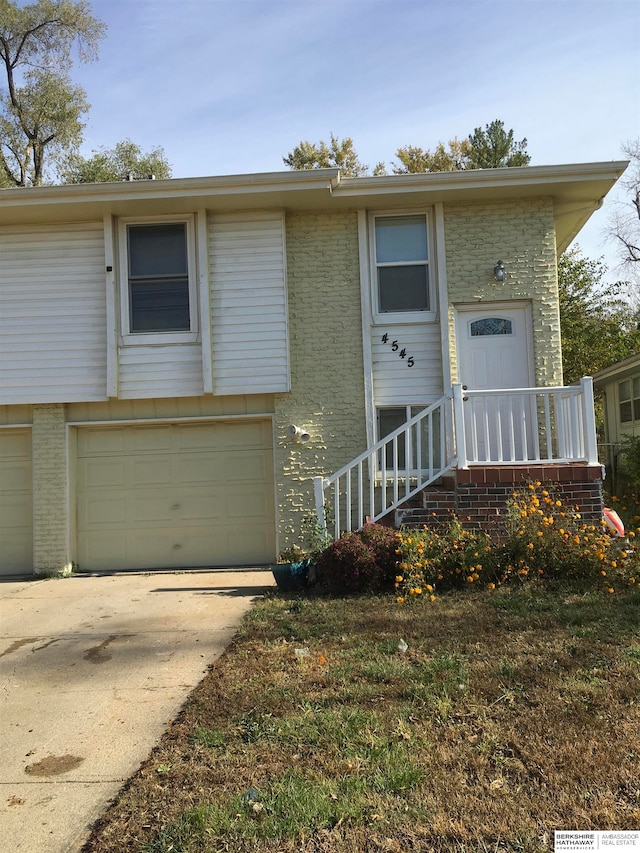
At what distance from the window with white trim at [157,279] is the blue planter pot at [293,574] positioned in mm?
3877

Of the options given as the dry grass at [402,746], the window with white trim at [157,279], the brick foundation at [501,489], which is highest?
the window with white trim at [157,279]

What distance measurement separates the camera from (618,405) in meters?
16.6

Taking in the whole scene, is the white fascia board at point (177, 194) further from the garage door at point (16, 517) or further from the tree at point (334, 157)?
the tree at point (334, 157)

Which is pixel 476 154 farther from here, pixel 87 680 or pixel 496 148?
pixel 87 680

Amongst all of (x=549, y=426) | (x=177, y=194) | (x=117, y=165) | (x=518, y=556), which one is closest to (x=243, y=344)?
(x=177, y=194)

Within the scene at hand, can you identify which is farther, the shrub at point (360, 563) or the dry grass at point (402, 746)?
the shrub at point (360, 563)

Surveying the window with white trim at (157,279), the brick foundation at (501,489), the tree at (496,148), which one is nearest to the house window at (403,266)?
the window with white trim at (157,279)

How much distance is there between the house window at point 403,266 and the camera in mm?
9930

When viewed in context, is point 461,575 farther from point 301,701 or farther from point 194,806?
point 194,806

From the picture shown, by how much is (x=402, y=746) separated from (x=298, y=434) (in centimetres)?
638

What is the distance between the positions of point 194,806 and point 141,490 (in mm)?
7440

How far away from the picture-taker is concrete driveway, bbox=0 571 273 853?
324cm

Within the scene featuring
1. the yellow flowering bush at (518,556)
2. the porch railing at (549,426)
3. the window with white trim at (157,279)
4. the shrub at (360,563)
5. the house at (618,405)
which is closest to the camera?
the yellow flowering bush at (518,556)

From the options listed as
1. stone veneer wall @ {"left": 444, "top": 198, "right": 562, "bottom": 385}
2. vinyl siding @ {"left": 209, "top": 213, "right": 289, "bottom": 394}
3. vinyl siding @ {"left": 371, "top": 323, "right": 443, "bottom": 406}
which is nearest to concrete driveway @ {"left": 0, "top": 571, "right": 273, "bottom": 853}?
vinyl siding @ {"left": 209, "top": 213, "right": 289, "bottom": 394}
